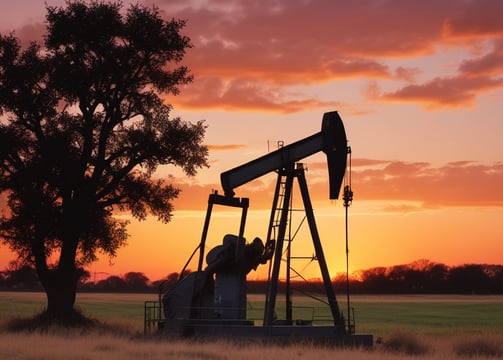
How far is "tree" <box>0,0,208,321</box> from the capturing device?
→ 3847cm

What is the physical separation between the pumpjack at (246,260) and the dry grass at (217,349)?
4.92 feet

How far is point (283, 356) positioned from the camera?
22.0 meters

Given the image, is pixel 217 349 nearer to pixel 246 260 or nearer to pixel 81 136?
pixel 246 260

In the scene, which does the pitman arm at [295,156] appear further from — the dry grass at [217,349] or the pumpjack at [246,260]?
the dry grass at [217,349]

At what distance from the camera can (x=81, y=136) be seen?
132ft

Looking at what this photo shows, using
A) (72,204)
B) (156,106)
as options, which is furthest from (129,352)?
(156,106)

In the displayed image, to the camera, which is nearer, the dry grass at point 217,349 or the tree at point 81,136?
the dry grass at point 217,349

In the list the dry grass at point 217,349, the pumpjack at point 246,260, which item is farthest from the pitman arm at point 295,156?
the dry grass at point 217,349

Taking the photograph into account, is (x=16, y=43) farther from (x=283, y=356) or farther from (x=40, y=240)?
(x=283, y=356)

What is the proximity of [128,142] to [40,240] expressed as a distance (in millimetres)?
5938

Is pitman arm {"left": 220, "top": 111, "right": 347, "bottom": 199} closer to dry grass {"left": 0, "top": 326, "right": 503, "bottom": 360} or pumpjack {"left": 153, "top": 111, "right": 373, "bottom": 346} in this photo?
pumpjack {"left": 153, "top": 111, "right": 373, "bottom": 346}

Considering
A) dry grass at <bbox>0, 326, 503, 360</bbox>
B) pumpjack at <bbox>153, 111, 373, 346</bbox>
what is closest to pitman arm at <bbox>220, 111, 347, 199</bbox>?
pumpjack at <bbox>153, 111, 373, 346</bbox>

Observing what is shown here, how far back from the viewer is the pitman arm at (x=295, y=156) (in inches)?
1187

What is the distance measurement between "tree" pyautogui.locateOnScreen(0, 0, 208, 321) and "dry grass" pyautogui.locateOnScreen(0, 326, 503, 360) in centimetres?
719
